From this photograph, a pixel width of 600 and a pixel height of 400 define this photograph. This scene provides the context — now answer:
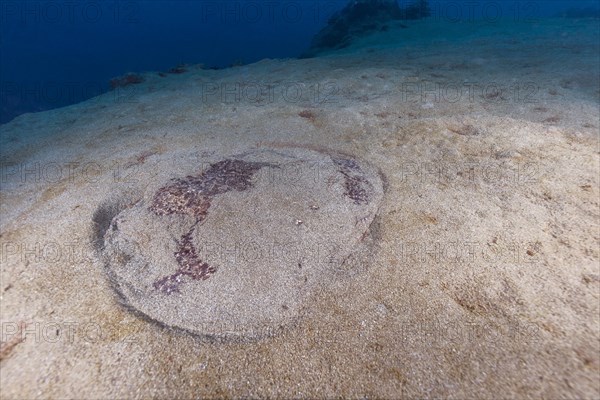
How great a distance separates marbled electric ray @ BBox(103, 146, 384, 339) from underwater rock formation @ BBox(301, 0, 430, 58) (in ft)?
53.1

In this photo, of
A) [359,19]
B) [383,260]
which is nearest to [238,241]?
[383,260]

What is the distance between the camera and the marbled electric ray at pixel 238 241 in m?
2.37

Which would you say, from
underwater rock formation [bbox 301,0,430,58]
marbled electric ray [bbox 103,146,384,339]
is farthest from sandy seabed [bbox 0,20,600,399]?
underwater rock formation [bbox 301,0,430,58]

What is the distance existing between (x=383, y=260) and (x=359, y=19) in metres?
20.2

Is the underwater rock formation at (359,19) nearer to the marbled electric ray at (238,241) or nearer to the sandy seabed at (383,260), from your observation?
the sandy seabed at (383,260)

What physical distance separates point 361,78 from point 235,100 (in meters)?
2.85

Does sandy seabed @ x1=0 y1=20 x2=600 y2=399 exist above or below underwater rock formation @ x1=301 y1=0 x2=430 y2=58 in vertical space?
below

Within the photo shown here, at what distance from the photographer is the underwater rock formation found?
17812mm

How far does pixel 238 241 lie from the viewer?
286 cm

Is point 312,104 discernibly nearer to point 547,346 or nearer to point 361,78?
point 361,78

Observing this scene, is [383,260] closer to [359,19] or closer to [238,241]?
[238,241]

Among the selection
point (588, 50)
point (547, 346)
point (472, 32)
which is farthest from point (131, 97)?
point (472, 32)

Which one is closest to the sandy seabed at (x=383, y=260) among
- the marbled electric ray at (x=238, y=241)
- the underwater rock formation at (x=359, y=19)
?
the marbled electric ray at (x=238, y=241)

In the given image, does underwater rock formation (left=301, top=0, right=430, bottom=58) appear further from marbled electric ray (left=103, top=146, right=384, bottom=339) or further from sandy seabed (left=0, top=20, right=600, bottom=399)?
marbled electric ray (left=103, top=146, right=384, bottom=339)
